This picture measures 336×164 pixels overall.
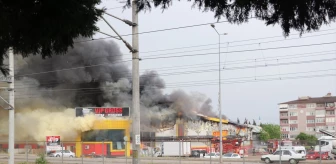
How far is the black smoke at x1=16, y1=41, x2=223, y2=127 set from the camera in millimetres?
50062

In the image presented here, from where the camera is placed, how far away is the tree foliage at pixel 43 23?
14.6 feet

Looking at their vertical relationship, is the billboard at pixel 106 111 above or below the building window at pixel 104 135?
above

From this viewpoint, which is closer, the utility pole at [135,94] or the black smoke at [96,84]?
the utility pole at [135,94]

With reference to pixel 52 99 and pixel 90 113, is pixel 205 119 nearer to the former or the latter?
pixel 90 113

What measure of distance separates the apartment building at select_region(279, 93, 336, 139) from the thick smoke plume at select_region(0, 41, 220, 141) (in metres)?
61.9

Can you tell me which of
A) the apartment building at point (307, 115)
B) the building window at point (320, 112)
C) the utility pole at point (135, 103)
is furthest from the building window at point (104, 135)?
the building window at point (320, 112)

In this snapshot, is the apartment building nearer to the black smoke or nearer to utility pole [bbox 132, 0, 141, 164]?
the black smoke

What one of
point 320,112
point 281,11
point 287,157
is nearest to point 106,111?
point 287,157

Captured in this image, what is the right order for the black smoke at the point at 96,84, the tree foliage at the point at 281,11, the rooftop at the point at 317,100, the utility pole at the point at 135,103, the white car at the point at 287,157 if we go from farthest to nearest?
1. the rooftop at the point at 317,100
2. the black smoke at the point at 96,84
3. the white car at the point at 287,157
4. the utility pole at the point at 135,103
5. the tree foliage at the point at 281,11

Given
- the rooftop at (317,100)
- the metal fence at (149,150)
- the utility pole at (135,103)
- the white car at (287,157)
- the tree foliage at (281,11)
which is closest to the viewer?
the tree foliage at (281,11)

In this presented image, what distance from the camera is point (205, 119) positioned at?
203 ft

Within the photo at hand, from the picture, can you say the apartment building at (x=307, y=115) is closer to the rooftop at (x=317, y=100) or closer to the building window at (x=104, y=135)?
the rooftop at (x=317, y=100)

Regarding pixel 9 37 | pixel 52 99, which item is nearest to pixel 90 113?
pixel 52 99

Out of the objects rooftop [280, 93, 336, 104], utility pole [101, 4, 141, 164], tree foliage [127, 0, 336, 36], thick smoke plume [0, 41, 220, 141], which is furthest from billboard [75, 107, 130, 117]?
rooftop [280, 93, 336, 104]
